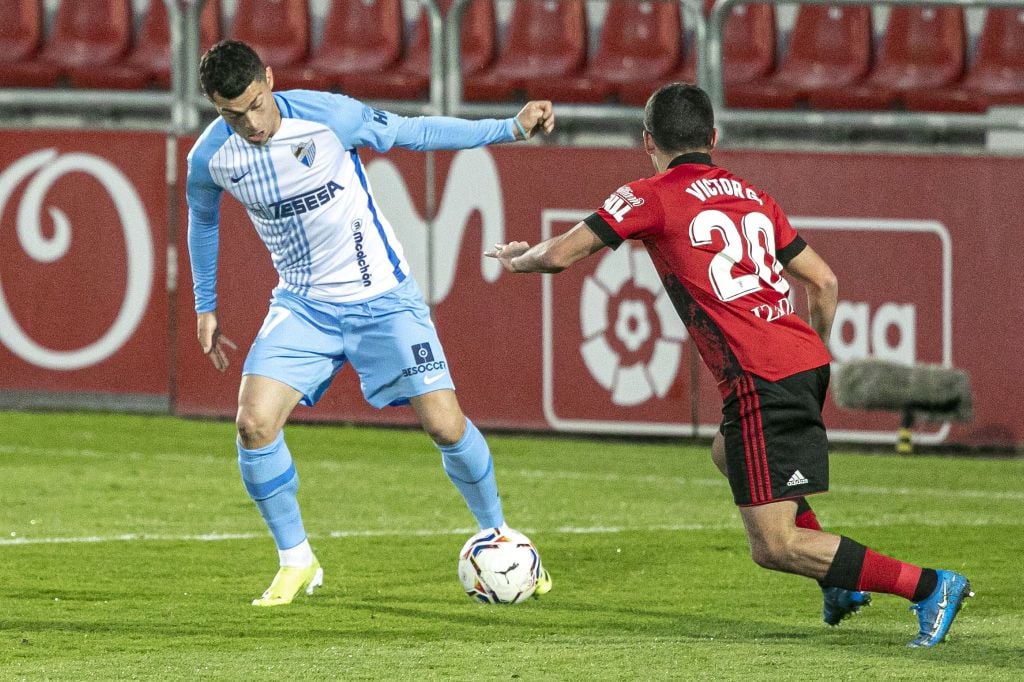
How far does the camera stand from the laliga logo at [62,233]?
10484mm

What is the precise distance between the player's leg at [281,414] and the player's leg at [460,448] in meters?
0.37

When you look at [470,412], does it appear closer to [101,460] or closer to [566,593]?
[101,460]

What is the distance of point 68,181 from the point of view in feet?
34.4

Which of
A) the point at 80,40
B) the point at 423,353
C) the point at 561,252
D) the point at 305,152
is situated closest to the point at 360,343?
the point at 423,353

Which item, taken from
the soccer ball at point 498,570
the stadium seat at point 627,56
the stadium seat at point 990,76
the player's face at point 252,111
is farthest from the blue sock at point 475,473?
the stadium seat at point 990,76

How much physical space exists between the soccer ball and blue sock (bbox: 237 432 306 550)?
1.81 feet

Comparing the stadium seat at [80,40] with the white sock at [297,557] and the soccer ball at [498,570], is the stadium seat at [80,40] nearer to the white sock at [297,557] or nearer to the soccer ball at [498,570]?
the white sock at [297,557]

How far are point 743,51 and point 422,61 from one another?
81.2 inches

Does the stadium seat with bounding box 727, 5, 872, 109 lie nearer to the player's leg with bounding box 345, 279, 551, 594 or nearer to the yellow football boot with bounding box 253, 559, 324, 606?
the player's leg with bounding box 345, 279, 551, 594

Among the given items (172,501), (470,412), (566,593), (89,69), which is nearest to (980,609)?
(566,593)

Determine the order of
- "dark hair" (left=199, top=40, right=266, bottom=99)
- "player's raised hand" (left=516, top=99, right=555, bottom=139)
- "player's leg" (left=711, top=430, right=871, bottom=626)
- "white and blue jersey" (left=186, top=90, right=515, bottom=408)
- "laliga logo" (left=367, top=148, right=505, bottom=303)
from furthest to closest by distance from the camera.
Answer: "laliga logo" (left=367, top=148, right=505, bottom=303) < "white and blue jersey" (left=186, top=90, right=515, bottom=408) < "player's raised hand" (left=516, top=99, right=555, bottom=139) < "dark hair" (left=199, top=40, right=266, bottom=99) < "player's leg" (left=711, top=430, right=871, bottom=626)

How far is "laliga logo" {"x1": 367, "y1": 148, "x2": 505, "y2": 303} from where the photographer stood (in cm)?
1011

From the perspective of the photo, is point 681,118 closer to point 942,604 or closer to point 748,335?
point 748,335

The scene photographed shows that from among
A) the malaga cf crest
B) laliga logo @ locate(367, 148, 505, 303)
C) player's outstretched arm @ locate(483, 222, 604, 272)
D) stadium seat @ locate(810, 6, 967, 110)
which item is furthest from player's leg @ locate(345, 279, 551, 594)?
stadium seat @ locate(810, 6, 967, 110)
